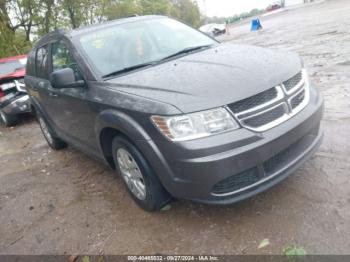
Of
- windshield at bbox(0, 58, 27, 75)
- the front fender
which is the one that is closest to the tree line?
windshield at bbox(0, 58, 27, 75)

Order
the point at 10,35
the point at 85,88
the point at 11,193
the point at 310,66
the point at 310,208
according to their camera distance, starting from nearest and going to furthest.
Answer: the point at 310,208 → the point at 85,88 → the point at 11,193 → the point at 310,66 → the point at 10,35

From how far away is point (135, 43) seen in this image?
11.6ft

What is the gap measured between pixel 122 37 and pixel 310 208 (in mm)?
2549

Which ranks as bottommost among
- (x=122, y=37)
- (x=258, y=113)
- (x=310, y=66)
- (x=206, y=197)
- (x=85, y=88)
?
(x=310, y=66)

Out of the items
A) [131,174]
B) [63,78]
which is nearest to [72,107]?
[63,78]

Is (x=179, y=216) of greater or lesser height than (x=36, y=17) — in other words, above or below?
below

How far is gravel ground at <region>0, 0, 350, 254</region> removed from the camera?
99.1 inches

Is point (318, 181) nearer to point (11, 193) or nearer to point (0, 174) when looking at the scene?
point (11, 193)

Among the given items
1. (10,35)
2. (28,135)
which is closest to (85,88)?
(28,135)

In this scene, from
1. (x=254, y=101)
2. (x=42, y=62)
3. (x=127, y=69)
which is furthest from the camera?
(x=42, y=62)

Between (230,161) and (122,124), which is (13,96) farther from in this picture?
(230,161)

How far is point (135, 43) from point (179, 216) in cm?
189

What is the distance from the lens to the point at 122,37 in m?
3.58

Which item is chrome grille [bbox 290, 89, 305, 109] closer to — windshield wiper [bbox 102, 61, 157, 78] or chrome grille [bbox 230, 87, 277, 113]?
chrome grille [bbox 230, 87, 277, 113]
